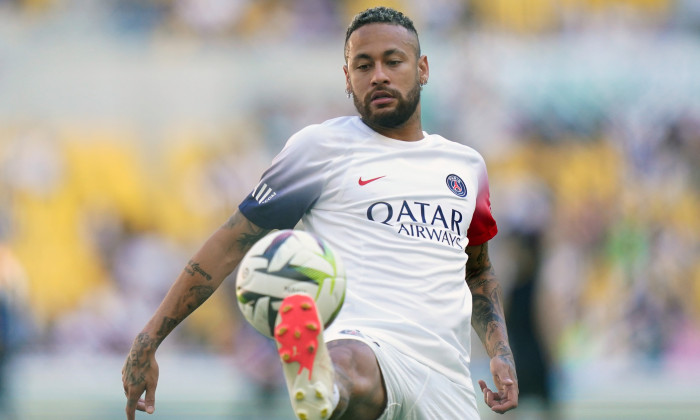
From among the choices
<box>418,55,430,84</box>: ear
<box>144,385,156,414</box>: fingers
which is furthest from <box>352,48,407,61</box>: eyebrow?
<box>144,385,156,414</box>: fingers

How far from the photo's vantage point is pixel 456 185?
4.72 meters

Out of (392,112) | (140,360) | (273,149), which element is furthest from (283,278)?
(273,149)

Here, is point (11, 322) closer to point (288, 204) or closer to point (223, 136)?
point (223, 136)

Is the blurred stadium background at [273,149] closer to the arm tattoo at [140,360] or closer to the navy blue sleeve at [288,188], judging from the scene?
the navy blue sleeve at [288,188]

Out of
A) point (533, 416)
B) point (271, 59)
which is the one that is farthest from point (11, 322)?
point (271, 59)

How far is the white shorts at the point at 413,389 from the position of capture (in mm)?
4102

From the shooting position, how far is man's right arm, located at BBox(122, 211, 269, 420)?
4238mm

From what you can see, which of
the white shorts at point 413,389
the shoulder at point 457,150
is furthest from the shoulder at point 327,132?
the white shorts at point 413,389

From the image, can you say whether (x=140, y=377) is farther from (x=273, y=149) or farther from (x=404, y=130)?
(x=273, y=149)

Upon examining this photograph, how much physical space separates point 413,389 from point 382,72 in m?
1.29

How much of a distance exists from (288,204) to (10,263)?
29.4ft

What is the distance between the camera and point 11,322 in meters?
12.5

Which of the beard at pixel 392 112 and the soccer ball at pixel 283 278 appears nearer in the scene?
the soccer ball at pixel 283 278

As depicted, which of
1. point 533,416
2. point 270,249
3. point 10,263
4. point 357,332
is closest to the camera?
point 270,249
